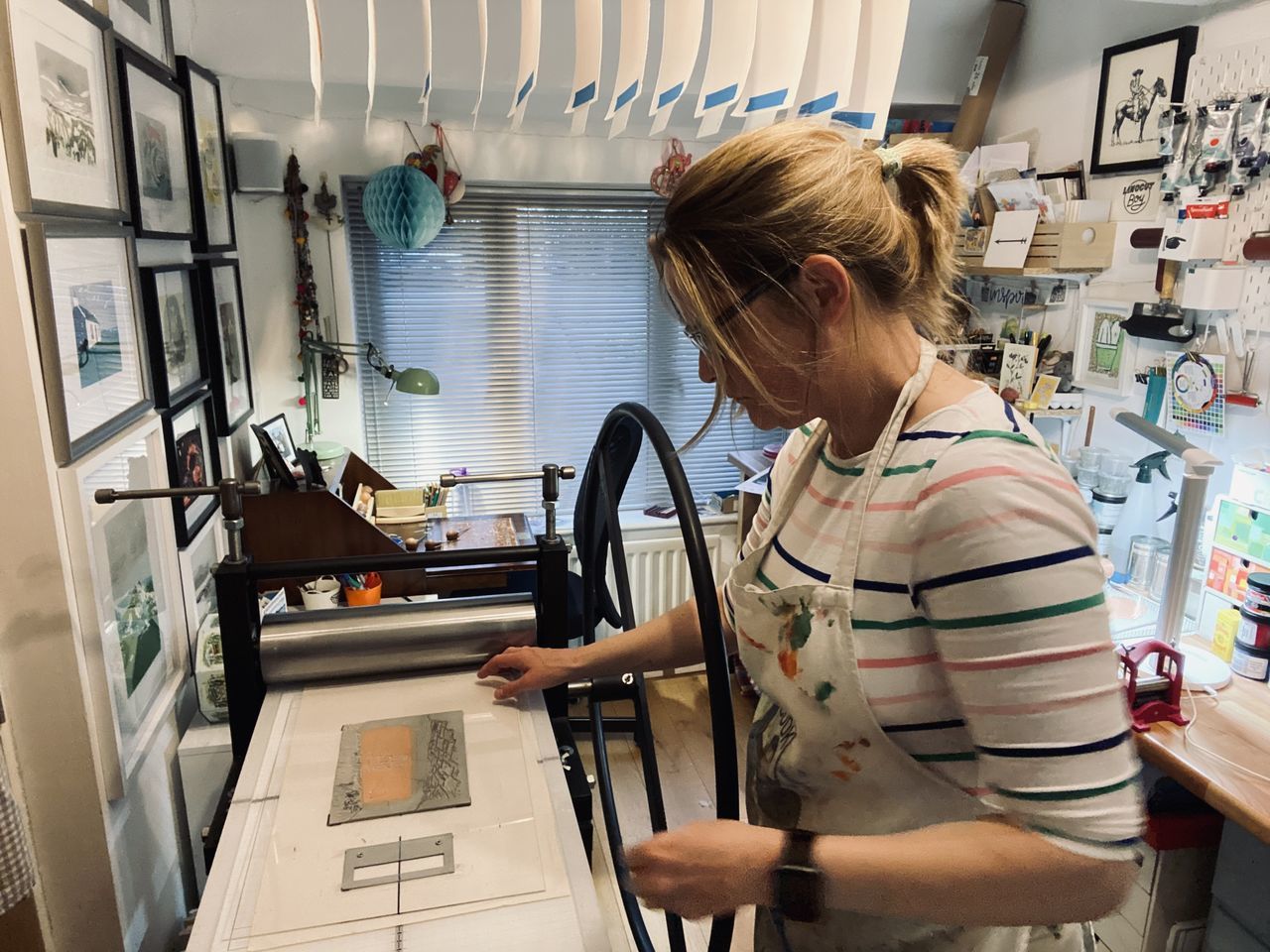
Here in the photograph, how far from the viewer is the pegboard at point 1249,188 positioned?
1.70 meters

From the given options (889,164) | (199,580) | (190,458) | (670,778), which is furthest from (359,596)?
(889,164)

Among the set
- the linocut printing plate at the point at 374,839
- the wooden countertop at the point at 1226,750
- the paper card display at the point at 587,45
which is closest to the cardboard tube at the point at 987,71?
the wooden countertop at the point at 1226,750

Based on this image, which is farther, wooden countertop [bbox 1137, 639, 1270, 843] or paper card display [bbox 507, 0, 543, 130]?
wooden countertop [bbox 1137, 639, 1270, 843]

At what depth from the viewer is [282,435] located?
8.27ft

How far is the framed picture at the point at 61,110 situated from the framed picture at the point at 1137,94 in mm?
2176

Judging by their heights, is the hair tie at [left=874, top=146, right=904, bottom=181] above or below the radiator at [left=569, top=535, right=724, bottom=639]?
above

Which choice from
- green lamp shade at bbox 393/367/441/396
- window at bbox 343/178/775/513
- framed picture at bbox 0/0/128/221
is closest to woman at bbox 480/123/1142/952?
framed picture at bbox 0/0/128/221

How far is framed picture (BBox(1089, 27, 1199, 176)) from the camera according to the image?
1905mm

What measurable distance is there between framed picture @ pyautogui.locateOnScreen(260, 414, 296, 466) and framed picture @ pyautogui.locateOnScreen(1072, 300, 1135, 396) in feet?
7.23

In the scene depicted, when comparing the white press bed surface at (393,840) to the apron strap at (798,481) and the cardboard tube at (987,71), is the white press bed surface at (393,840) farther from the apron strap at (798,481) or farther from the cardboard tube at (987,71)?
the cardboard tube at (987,71)

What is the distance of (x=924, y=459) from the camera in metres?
0.69

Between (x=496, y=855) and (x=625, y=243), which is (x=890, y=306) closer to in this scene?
(x=496, y=855)

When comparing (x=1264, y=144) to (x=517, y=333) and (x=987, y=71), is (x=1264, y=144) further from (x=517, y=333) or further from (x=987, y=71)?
(x=517, y=333)

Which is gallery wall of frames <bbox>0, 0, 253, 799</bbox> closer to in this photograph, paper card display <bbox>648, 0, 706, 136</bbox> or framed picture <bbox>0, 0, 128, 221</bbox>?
framed picture <bbox>0, 0, 128, 221</bbox>
